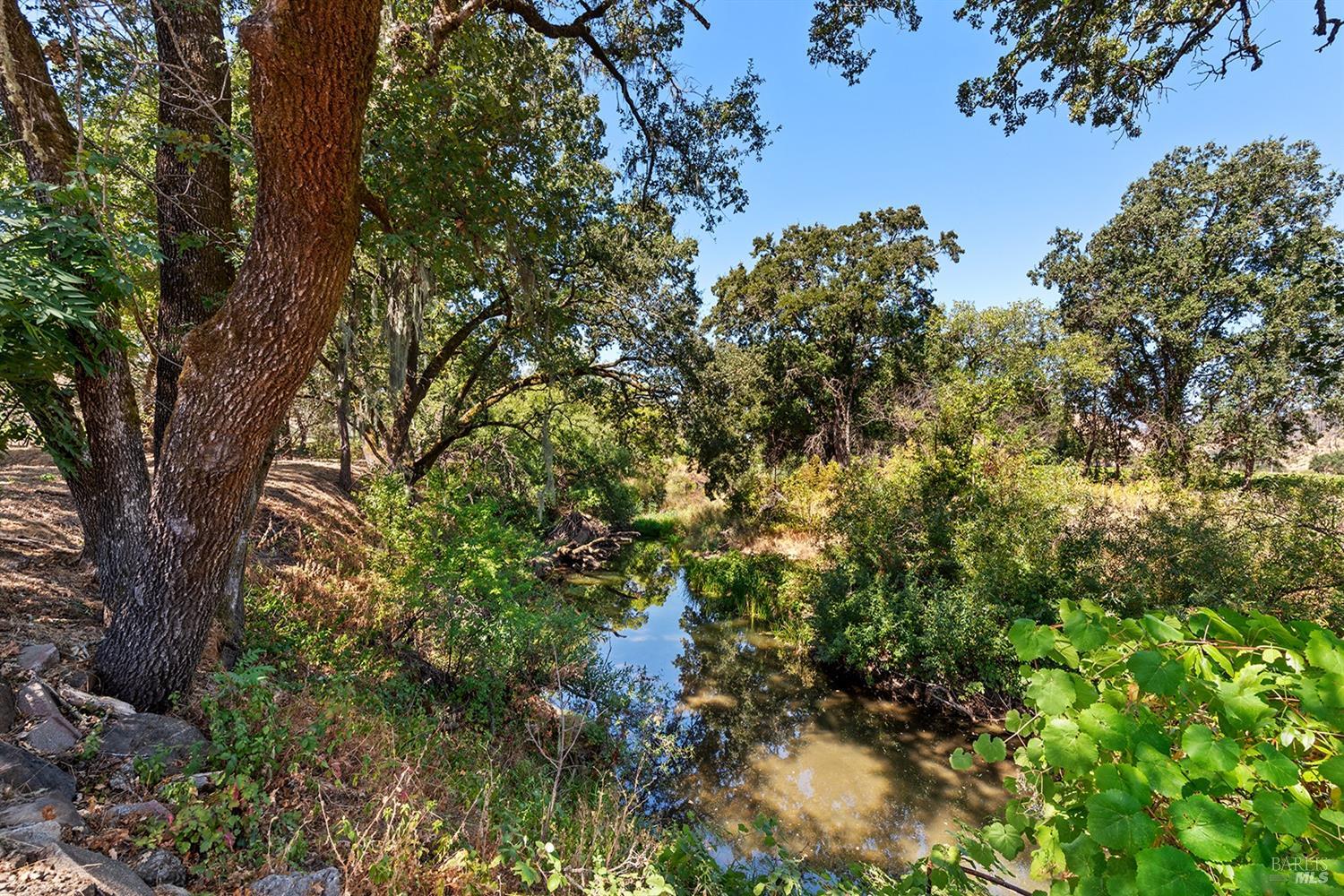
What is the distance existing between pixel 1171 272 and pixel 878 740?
20465 millimetres

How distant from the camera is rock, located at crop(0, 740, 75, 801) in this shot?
5.71 ft

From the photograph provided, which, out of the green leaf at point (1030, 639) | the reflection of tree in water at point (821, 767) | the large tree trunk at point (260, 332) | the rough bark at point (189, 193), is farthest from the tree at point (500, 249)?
the reflection of tree in water at point (821, 767)

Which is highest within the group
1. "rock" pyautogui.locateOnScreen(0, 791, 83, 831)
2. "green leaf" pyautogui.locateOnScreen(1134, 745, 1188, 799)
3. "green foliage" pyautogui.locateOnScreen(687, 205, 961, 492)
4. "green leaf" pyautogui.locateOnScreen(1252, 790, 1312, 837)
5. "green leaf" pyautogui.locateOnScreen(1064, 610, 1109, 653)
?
"green foliage" pyautogui.locateOnScreen(687, 205, 961, 492)

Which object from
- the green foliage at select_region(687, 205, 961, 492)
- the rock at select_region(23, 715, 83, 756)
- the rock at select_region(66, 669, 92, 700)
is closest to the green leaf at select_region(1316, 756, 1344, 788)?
the rock at select_region(23, 715, 83, 756)

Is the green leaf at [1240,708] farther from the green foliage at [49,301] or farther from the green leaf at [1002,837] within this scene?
the green foliage at [49,301]

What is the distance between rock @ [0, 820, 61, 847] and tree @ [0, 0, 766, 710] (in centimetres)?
106

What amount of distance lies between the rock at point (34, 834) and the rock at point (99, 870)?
0.03 m

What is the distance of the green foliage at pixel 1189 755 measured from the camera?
86 cm

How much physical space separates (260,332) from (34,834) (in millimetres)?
1793

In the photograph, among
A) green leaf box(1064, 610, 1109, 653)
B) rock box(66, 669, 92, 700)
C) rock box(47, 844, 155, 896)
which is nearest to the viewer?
green leaf box(1064, 610, 1109, 653)

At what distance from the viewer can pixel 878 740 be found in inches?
253

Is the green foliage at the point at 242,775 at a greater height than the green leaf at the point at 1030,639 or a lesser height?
lesser

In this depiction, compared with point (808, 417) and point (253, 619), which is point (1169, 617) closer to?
point (253, 619)

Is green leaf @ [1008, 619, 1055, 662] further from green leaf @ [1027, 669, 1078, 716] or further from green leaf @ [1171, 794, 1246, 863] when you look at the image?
green leaf @ [1171, 794, 1246, 863]
